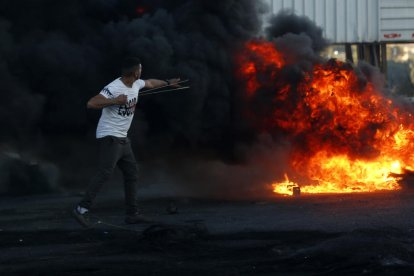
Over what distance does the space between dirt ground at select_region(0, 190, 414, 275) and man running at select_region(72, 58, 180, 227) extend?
256 millimetres

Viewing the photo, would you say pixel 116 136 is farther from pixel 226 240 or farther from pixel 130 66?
pixel 226 240

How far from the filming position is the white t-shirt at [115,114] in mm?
9039

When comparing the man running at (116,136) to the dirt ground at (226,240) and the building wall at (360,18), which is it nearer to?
the dirt ground at (226,240)

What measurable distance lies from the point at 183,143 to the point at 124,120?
4038 mm

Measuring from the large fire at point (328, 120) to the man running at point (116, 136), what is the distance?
379 centimetres

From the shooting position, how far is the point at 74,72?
41.3 ft

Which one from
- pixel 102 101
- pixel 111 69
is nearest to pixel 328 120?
pixel 111 69

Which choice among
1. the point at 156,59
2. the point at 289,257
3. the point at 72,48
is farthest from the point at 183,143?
the point at 289,257

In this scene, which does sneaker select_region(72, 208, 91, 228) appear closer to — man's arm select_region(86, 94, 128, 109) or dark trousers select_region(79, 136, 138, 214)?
dark trousers select_region(79, 136, 138, 214)

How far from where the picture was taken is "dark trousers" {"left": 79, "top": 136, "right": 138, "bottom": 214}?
29.5ft

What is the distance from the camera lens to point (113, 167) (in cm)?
904

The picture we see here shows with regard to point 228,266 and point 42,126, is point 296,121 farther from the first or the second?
point 228,266

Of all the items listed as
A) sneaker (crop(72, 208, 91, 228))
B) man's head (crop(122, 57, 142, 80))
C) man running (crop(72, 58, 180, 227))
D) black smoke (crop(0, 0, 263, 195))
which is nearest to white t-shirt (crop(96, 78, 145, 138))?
man running (crop(72, 58, 180, 227))

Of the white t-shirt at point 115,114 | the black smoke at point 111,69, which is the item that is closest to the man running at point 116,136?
the white t-shirt at point 115,114
